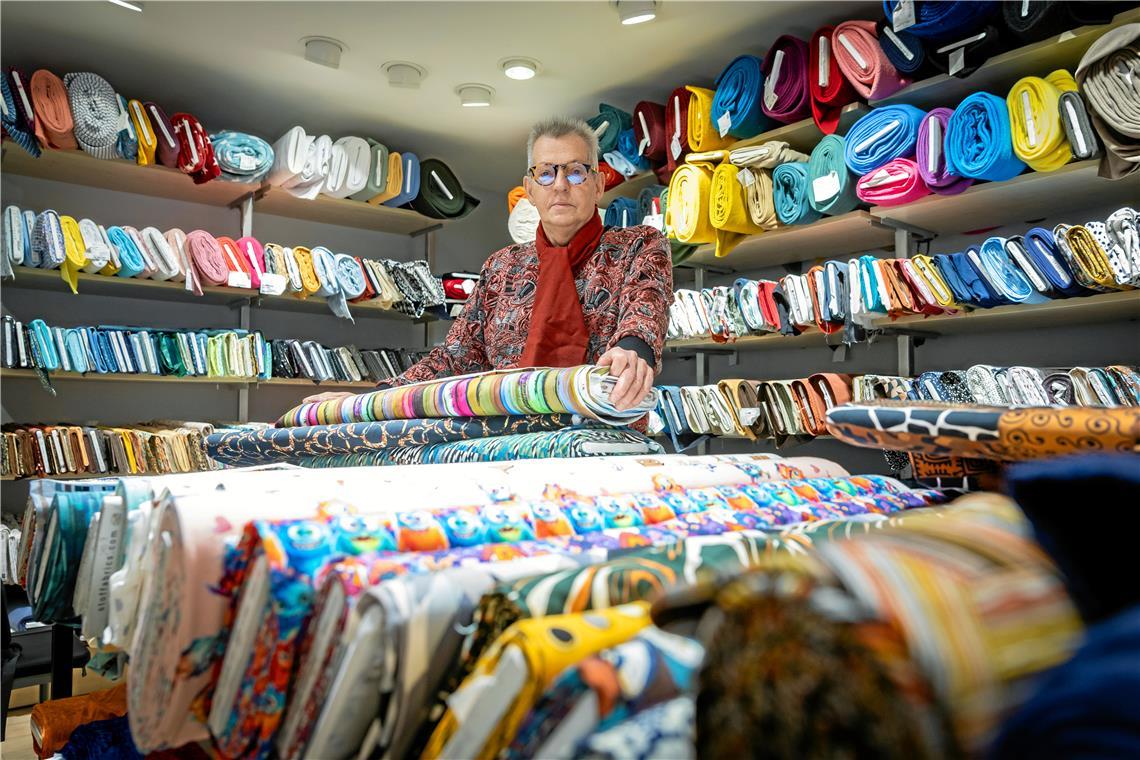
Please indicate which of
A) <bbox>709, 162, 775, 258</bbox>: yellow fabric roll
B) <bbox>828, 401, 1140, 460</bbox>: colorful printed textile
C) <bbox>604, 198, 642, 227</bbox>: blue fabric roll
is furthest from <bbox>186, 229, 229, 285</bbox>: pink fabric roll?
<bbox>828, 401, 1140, 460</bbox>: colorful printed textile

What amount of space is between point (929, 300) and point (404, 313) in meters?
2.84

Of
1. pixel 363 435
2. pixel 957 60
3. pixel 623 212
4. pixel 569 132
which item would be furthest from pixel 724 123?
pixel 363 435

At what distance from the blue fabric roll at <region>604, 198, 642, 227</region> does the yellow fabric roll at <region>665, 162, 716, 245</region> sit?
437 millimetres

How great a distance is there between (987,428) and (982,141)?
2289 millimetres

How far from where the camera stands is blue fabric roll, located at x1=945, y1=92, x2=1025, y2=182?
7.61ft

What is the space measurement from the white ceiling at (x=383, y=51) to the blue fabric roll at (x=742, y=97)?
0.13 metres

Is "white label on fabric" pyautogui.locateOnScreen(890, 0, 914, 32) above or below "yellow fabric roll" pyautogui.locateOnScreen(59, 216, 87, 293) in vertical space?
above

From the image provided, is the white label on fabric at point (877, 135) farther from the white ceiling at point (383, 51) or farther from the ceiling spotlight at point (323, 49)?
the ceiling spotlight at point (323, 49)

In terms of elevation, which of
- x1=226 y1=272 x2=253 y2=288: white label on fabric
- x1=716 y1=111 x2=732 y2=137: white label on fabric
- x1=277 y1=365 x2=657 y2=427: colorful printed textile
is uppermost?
x1=716 y1=111 x2=732 y2=137: white label on fabric

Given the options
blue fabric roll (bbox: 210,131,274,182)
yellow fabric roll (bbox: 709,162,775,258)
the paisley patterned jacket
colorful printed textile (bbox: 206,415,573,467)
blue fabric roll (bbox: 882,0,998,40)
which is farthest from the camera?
blue fabric roll (bbox: 210,131,274,182)

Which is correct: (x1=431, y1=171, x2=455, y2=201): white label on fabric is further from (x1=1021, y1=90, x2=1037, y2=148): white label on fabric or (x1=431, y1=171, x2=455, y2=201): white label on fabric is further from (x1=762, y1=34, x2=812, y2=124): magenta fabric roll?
(x1=1021, y1=90, x2=1037, y2=148): white label on fabric

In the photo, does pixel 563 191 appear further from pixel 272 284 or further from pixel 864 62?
pixel 272 284

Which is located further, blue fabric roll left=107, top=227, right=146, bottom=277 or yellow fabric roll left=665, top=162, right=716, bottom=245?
blue fabric roll left=107, top=227, right=146, bottom=277

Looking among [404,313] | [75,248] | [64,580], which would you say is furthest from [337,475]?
[404,313]
